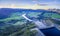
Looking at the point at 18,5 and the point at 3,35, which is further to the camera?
the point at 18,5

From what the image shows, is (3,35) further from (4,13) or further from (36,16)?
(36,16)

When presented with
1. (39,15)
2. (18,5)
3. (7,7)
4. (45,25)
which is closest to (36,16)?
(39,15)

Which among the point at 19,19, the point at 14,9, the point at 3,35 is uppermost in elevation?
the point at 14,9

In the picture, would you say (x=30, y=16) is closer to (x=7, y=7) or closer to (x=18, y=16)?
(x=18, y=16)

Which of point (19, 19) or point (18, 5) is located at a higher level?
point (18, 5)

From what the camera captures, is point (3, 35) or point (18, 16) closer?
point (3, 35)

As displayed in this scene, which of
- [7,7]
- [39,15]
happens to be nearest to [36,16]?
[39,15]

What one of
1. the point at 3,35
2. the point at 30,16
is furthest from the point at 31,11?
the point at 3,35

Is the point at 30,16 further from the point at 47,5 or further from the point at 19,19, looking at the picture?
the point at 47,5

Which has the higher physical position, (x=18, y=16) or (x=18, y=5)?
(x=18, y=5)
